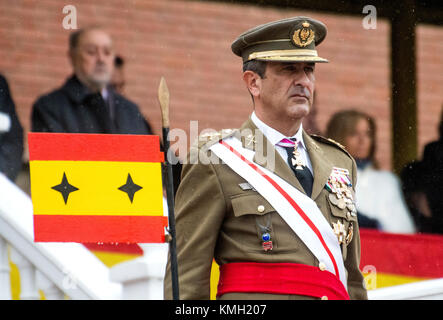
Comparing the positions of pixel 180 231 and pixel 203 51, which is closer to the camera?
pixel 180 231

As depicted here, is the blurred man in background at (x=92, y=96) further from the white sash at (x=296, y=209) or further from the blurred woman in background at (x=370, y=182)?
the white sash at (x=296, y=209)

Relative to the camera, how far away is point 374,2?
5.46 meters

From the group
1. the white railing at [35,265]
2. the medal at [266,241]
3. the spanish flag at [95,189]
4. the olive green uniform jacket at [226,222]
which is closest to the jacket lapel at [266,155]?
the olive green uniform jacket at [226,222]

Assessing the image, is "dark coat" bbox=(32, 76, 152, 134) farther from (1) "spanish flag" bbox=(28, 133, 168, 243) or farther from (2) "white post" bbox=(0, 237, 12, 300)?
(1) "spanish flag" bbox=(28, 133, 168, 243)

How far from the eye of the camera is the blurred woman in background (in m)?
4.95

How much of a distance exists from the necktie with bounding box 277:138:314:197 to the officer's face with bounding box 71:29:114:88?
6.77ft

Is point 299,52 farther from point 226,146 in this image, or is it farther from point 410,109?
point 410,109

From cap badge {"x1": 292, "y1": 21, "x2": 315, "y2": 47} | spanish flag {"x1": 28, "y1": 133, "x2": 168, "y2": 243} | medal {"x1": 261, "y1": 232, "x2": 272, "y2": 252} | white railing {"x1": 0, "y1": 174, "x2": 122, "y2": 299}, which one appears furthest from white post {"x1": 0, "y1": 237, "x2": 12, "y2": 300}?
cap badge {"x1": 292, "y1": 21, "x2": 315, "y2": 47}

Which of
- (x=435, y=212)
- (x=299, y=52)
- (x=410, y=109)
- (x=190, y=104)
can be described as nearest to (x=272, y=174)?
(x=299, y=52)

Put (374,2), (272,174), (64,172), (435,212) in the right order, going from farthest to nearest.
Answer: (374,2) → (435,212) → (272,174) → (64,172)

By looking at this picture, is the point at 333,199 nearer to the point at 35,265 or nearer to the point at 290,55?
the point at 290,55

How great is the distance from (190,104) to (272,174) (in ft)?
12.2
